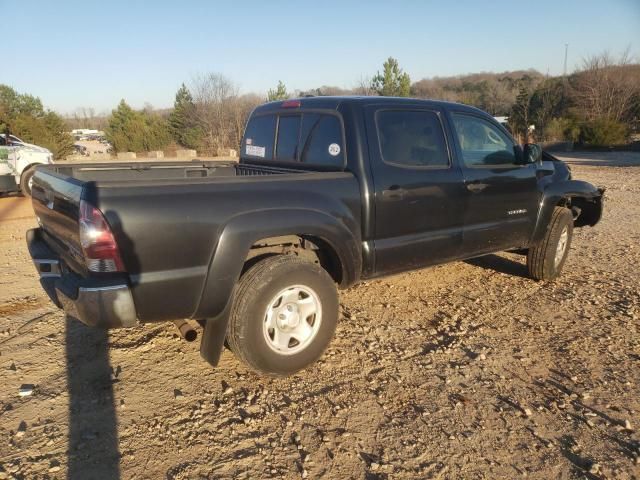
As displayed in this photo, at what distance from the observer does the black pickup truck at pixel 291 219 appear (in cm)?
249

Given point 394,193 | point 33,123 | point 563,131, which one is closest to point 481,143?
point 394,193

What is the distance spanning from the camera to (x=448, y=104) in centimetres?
412

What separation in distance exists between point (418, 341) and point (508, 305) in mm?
1274

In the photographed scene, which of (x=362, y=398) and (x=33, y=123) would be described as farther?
(x=33, y=123)

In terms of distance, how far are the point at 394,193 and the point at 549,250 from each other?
2359 millimetres

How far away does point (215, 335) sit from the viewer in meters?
2.89

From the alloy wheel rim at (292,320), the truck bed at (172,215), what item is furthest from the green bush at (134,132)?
the alloy wheel rim at (292,320)

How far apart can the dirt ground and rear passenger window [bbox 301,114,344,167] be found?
1432 mm

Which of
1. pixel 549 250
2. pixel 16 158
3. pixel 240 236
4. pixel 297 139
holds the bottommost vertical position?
pixel 549 250

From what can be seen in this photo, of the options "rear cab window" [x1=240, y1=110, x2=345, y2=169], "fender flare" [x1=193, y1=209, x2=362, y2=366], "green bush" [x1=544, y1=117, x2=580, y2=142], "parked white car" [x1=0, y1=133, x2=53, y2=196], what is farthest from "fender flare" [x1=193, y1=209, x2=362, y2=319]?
"green bush" [x1=544, y1=117, x2=580, y2=142]

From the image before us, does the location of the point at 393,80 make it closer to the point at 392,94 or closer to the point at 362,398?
the point at 392,94

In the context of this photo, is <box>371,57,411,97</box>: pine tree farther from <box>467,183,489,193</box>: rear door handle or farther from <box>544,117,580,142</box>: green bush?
<box>467,183,489,193</box>: rear door handle

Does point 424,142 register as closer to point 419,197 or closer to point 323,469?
point 419,197

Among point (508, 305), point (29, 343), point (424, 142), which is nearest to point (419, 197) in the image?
point (424, 142)
